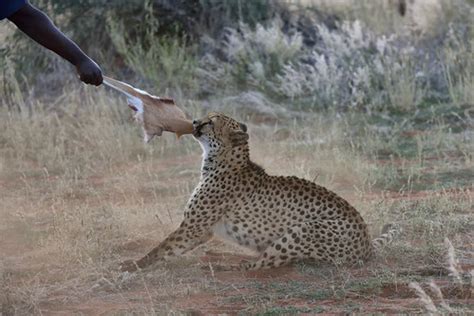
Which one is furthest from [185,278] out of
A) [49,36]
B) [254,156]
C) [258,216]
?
[254,156]

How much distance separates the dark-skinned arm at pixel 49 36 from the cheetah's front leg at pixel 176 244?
1092 mm

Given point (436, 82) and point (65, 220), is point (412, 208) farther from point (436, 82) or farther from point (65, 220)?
point (436, 82)

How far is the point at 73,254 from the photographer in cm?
576

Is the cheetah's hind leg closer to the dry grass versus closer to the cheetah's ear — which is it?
the dry grass

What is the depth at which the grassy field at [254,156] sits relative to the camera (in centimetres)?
507

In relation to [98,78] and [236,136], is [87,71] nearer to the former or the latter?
[98,78]

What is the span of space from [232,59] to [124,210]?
4.94 metres

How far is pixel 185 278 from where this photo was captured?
5.44 m

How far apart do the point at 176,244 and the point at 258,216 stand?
46 centimetres

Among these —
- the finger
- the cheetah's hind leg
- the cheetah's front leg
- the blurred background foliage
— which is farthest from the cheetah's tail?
the blurred background foliage

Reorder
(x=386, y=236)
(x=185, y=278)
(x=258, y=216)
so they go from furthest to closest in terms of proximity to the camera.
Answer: (x=386, y=236)
(x=258, y=216)
(x=185, y=278)

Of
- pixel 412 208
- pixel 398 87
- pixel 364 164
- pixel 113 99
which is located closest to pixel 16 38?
pixel 113 99

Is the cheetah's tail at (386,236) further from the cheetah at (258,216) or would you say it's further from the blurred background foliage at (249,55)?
the blurred background foliage at (249,55)

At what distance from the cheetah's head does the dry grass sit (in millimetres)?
638
